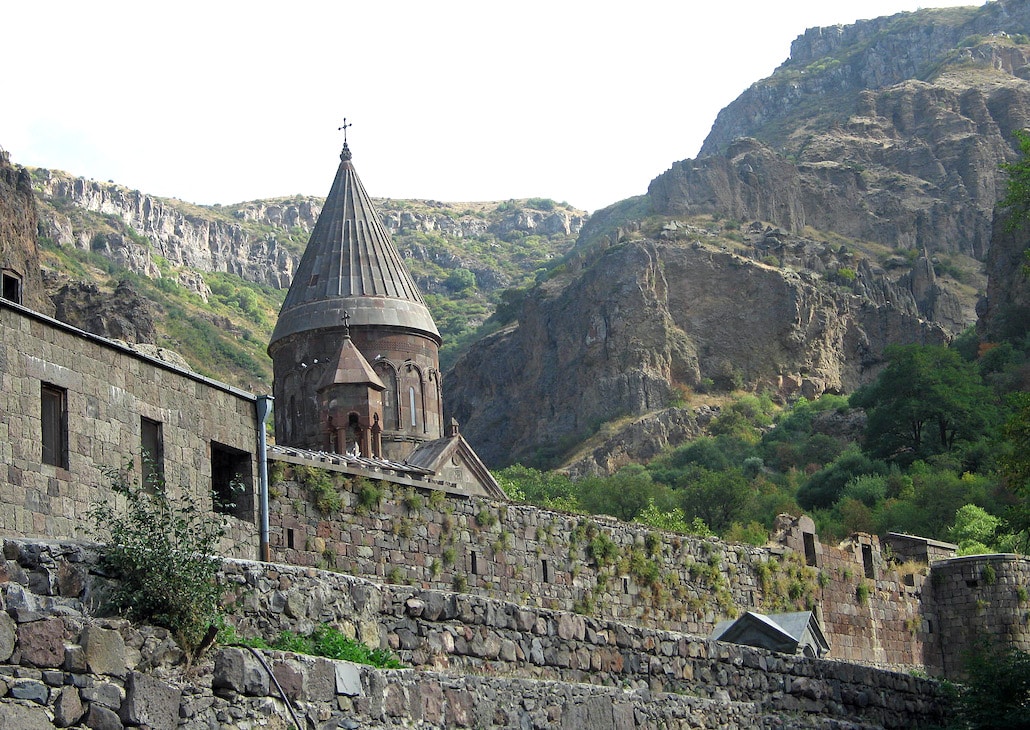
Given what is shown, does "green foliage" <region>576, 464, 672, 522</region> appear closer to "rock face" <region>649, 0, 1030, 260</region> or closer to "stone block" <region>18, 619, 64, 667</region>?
"rock face" <region>649, 0, 1030, 260</region>

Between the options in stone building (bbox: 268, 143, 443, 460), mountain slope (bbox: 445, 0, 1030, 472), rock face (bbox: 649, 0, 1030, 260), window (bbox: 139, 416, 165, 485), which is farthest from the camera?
rock face (bbox: 649, 0, 1030, 260)

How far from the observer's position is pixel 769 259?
300 feet

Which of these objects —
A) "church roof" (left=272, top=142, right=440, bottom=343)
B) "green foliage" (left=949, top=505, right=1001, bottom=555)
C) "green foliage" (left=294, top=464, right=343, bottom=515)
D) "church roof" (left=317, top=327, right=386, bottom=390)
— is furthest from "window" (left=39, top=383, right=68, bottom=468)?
"green foliage" (left=949, top=505, right=1001, bottom=555)

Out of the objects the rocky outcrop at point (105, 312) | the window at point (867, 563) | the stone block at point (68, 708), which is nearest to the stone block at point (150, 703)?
the stone block at point (68, 708)

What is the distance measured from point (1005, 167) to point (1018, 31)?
12275 centimetres

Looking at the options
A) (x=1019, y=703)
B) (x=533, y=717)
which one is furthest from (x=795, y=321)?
(x=533, y=717)

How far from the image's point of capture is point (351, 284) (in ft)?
116

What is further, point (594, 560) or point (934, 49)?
point (934, 49)

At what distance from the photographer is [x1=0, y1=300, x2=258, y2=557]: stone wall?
1466 cm

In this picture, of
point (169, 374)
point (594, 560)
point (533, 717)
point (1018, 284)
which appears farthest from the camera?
point (1018, 284)

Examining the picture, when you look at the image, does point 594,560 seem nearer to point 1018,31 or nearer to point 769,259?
point 769,259

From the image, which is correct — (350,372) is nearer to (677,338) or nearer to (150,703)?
(150,703)

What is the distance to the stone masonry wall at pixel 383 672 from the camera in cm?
884

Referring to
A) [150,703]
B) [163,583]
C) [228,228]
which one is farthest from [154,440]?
[228,228]
